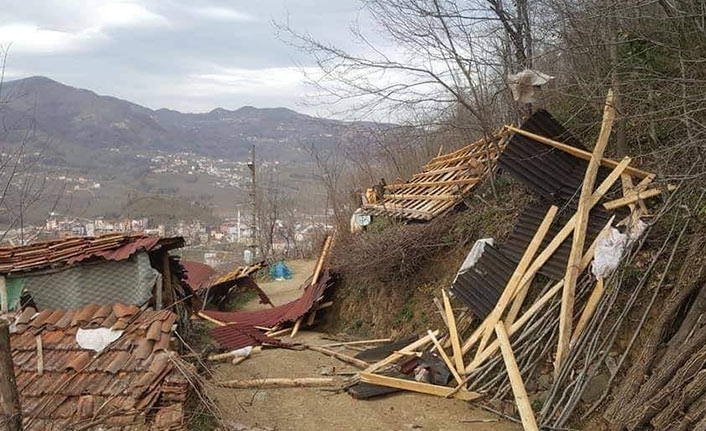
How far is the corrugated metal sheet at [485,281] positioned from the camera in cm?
823

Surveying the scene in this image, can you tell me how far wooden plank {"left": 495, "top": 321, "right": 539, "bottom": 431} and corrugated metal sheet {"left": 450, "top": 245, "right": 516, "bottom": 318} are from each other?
2.07 feet

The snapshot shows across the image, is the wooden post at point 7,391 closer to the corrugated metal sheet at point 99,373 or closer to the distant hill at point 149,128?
the corrugated metal sheet at point 99,373

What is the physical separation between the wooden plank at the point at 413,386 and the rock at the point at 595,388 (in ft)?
4.77

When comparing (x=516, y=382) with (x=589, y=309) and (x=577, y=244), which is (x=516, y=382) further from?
(x=577, y=244)

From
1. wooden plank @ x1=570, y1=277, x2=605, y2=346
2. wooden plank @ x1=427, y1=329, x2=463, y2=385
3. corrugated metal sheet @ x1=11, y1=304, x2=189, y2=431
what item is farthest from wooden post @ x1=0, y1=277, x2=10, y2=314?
wooden plank @ x1=570, y1=277, x2=605, y2=346

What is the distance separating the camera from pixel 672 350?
215 inches

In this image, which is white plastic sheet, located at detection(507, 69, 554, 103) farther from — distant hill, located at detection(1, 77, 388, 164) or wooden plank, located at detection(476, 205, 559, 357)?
distant hill, located at detection(1, 77, 388, 164)

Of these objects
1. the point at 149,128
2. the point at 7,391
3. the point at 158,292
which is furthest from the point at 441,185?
the point at 149,128

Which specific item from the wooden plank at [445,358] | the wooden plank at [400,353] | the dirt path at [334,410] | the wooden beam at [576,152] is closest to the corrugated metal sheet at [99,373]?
the dirt path at [334,410]

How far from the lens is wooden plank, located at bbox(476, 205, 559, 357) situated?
25.6ft

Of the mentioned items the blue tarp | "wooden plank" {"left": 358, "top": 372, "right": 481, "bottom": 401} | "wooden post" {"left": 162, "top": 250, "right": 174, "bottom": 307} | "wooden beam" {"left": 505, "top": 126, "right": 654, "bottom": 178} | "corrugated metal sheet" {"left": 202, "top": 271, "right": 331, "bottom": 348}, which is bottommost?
the blue tarp

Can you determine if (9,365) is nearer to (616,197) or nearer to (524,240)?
(524,240)

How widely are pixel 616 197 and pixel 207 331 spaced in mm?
8148

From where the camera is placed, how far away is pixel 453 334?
8.34 m
